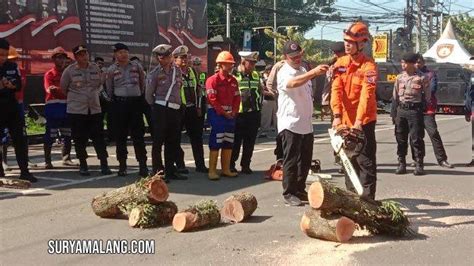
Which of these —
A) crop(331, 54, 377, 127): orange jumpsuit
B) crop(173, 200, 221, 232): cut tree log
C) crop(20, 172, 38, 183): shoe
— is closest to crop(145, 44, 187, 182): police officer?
crop(20, 172, 38, 183): shoe

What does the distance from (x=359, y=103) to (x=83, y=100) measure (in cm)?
456

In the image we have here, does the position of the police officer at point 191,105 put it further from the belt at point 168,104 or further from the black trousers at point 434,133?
the black trousers at point 434,133

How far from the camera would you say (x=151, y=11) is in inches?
683

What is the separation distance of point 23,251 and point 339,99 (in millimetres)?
3366

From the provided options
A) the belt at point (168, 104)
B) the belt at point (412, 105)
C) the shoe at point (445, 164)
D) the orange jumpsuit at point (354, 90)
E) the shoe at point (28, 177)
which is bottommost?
Answer: the shoe at point (445, 164)

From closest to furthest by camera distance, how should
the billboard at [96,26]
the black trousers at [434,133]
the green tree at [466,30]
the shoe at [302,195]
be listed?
the shoe at [302,195] → the black trousers at [434,133] → the billboard at [96,26] → the green tree at [466,30]

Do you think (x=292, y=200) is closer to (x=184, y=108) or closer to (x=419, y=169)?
(x=184, y=108)

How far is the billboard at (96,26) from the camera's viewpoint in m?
14.1

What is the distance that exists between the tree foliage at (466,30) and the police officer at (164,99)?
62.3 meters

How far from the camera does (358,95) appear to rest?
21.2 ft

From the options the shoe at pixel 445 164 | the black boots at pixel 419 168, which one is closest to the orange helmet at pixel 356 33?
the black boots at pixel 419 168

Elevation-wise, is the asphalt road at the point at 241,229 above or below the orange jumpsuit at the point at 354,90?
below

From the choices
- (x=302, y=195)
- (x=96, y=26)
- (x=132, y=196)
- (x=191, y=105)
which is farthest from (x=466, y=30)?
(x=132, y=196)

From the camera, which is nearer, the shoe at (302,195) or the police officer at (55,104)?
the shoe at (302,195)
